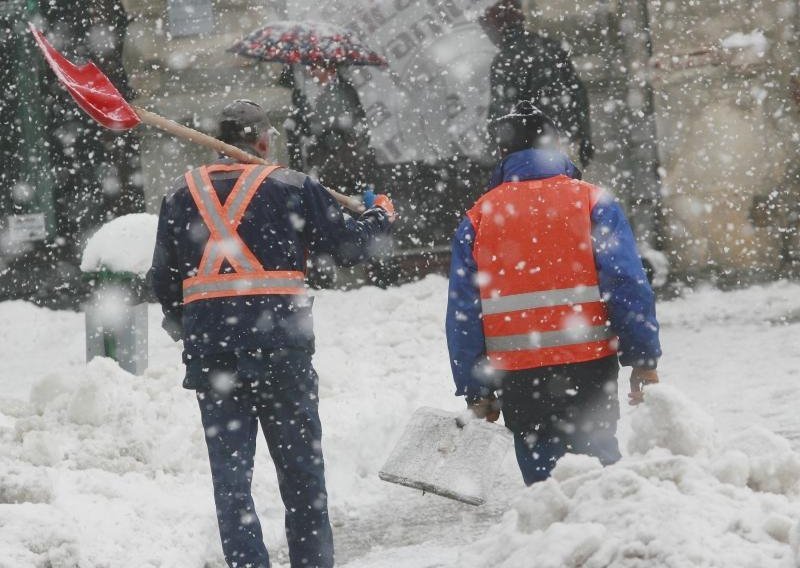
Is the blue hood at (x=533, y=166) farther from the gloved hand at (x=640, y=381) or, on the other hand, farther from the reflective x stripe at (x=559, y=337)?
the gloved hand at (x=640, y=381)

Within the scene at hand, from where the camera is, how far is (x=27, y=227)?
36.7 feet

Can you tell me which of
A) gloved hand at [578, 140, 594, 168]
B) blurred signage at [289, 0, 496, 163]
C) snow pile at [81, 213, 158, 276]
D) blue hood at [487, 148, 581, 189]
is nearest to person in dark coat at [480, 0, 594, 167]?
gloved hand at [578, 140, 594, 168]

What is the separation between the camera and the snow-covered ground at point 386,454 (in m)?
2.71

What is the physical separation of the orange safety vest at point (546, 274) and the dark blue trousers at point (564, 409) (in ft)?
0.16

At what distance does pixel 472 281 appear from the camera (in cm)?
353

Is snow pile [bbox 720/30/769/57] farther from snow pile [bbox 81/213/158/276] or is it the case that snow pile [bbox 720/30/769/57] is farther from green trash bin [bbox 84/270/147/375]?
green trash bin [bbox 84/270/147/375]

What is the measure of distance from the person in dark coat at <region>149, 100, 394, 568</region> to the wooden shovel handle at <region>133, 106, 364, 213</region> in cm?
4

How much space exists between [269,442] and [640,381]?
1.29 meters

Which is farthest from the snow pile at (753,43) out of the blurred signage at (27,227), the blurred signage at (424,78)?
the blurred signage at (27,227)

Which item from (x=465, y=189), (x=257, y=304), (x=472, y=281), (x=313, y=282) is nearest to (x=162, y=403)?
(x=257, y=304)

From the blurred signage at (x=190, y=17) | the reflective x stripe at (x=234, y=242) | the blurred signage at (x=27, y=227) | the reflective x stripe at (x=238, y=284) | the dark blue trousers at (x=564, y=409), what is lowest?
the dark blue trousers at (x=564, y=409)

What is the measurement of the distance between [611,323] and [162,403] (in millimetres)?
3189

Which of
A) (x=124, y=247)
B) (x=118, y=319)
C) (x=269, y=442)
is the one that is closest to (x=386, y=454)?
(x=118, y=319)

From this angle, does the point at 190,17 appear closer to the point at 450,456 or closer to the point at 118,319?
the point at 118,319
